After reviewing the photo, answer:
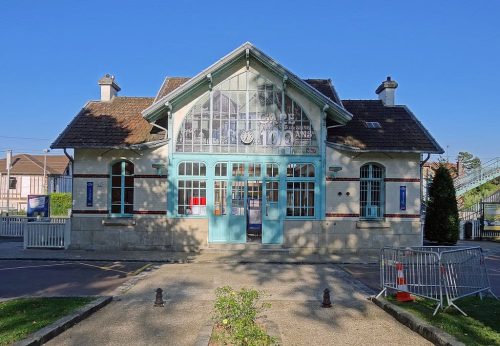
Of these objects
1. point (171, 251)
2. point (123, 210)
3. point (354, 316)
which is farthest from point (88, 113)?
point (354, 316)

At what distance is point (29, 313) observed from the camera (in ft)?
28.2

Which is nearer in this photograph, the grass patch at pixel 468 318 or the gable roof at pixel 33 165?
the grass patch at pixel 468 318

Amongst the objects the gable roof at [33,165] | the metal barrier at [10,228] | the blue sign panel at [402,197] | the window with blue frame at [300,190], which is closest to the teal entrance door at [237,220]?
the window with blue frame at [300,190]

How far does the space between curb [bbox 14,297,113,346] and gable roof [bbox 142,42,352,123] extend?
10.1 meters

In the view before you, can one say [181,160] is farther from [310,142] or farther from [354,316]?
[354,316]

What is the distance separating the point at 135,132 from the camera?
19.8 metres

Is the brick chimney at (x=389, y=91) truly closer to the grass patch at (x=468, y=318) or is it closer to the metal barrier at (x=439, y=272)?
the metal barrier at (x=439, y=272)

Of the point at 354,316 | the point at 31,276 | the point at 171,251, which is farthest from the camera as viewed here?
the point at 171,251

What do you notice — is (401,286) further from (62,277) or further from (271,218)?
(271,218)

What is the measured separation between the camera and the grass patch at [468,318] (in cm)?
718

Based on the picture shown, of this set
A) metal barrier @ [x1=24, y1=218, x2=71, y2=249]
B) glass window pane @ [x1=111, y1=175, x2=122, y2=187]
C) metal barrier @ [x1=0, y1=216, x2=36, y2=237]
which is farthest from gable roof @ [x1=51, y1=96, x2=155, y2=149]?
metal barrier @ [x1=0, y1=216, x2=36, y2=237]

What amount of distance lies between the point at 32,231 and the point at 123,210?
3.73 m

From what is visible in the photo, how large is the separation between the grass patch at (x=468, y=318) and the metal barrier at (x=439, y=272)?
200mm

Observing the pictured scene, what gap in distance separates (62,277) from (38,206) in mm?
7947
